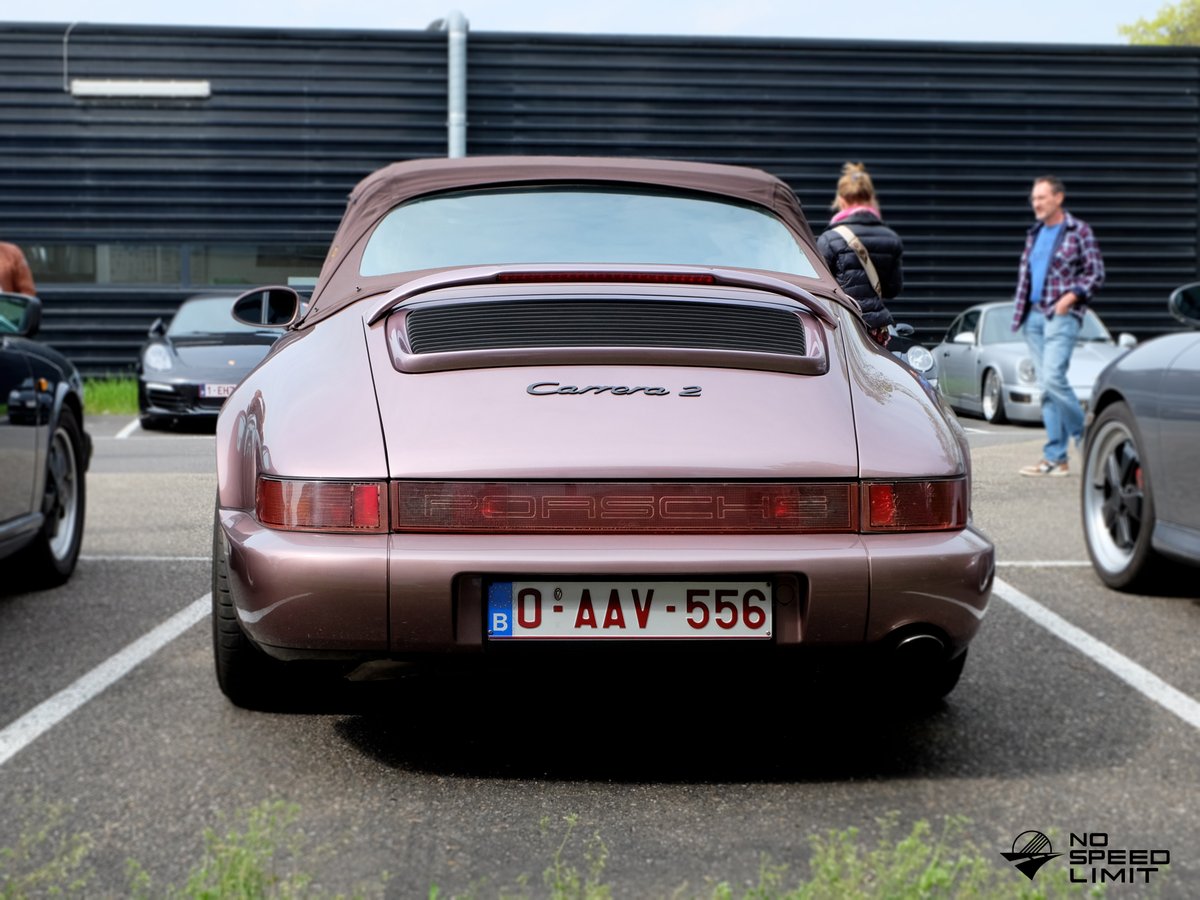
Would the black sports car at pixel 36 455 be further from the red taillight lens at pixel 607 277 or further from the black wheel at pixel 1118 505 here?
the black wheel at pixel 1118 505

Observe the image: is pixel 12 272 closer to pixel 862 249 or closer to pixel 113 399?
pixel 862 249

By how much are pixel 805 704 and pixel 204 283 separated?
16.5 meters

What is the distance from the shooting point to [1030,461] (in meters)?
9.37

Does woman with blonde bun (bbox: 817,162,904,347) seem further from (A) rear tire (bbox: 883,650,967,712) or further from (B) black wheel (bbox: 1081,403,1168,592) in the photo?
(A) rear tire (bbox: 883,650,967,712)

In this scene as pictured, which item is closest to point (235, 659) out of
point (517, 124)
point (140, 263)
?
point (517, 124)

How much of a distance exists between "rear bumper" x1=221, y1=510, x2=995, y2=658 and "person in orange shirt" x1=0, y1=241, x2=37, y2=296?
5459 mm

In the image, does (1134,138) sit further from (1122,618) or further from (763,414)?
(763,414)

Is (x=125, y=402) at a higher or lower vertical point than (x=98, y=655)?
lower

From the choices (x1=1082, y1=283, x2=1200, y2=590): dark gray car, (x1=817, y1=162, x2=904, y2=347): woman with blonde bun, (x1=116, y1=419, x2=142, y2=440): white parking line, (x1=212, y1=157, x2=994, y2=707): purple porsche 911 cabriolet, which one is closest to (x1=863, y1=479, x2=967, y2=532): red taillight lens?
(x1=212, y1=157, x2=994, y2=707): purple porsche 911 cabriolet

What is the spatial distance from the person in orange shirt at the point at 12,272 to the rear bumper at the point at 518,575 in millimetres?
5459

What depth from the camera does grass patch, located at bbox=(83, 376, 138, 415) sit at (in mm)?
16078

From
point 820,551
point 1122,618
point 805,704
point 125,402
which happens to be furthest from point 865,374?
point 125,402

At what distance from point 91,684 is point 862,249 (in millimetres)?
3607

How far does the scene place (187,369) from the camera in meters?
12.8
